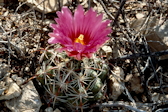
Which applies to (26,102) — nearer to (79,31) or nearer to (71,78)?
(71,78)

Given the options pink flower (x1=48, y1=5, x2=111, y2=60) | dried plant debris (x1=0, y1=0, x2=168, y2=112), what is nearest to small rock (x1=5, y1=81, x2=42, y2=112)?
dried plant debris (x1=0, y1=0, x2=168, y2=112)

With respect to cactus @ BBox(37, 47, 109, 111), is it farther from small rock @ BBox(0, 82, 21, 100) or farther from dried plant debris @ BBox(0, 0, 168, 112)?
small rock @ BBox(0, 82, 21, 100)

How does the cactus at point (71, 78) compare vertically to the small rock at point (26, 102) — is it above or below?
above

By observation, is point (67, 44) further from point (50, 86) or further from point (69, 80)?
point (50, 86)

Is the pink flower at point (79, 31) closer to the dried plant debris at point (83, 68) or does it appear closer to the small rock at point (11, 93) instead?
the dried plant debris at point (83, 68)

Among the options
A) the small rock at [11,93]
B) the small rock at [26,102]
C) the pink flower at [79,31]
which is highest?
the pink flower at [79,31]

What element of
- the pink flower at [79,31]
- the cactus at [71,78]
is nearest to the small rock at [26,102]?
the cactus at [71,78]

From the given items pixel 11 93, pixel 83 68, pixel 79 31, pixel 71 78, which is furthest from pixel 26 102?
pixel 79 31
